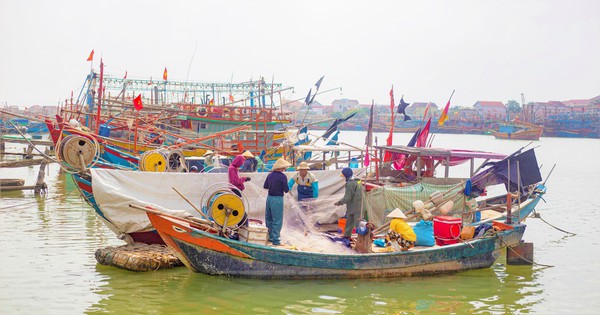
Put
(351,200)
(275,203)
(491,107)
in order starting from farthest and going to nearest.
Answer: (491,107), (351,200), (275,203)

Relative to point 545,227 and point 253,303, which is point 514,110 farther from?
point 253,303

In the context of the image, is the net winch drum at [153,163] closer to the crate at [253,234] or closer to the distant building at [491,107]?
the crate at [253,234]

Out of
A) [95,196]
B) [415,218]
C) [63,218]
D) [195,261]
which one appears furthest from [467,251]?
[63,218]

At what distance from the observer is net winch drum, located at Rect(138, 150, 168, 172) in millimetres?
16147

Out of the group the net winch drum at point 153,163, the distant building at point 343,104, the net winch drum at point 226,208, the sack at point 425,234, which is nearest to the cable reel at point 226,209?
the net winch drum at point 226,208

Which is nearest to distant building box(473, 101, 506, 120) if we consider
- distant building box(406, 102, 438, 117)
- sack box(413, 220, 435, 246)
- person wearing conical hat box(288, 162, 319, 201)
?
distant building box(406, 102, 438, 117)

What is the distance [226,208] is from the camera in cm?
1127

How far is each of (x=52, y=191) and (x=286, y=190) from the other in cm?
1641

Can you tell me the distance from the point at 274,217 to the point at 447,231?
139 inches

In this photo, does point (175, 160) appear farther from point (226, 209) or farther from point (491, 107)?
point (491, 107)

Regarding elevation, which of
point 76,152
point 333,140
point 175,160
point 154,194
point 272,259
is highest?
point 333,140

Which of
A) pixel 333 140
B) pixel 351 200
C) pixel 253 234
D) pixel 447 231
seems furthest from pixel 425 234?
pixel 333 140

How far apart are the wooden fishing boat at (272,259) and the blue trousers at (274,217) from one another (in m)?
0.48

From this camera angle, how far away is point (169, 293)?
11312mm
